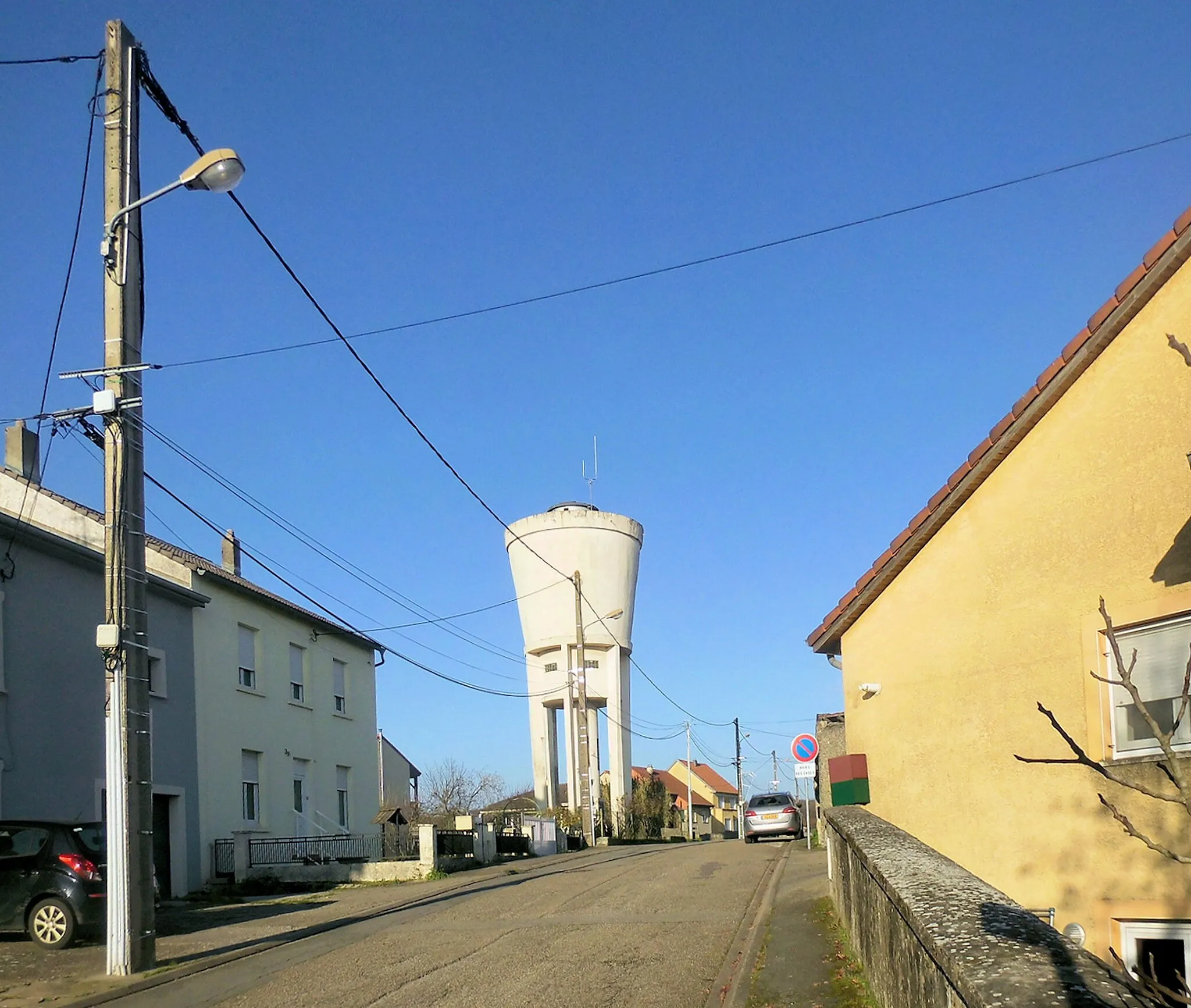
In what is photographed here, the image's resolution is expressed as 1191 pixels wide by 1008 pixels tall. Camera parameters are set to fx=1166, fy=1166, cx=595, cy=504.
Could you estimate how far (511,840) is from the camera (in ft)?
104

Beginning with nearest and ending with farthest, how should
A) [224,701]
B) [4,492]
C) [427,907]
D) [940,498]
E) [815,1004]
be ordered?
[815,1004] < [940,498] < [427,907] < [4,492] < [224,701]

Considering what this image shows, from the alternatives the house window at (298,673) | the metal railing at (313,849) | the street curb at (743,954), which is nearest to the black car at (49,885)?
the street curb at (743,954)

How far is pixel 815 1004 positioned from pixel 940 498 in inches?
200

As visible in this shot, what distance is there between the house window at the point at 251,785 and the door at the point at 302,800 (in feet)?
5.61

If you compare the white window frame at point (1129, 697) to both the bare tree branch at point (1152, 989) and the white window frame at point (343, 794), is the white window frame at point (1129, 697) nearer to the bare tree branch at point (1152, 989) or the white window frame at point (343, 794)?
the bare tree branch at point (1152, 989)

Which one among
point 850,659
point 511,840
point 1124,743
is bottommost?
point 511,840

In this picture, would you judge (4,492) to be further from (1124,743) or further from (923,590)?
(1124,743)

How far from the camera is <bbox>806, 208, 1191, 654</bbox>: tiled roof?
364 inches

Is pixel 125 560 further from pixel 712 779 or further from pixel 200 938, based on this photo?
pixel 712 779

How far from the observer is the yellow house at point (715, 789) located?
371 ft

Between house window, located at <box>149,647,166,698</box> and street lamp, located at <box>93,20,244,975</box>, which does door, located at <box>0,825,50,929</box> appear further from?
house window, located at <box>149,647,166,698</box>

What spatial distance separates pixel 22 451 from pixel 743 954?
60.2 ft

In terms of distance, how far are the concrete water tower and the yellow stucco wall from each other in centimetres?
3175

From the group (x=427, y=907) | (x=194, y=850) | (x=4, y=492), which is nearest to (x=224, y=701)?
(x=194, y=850)
